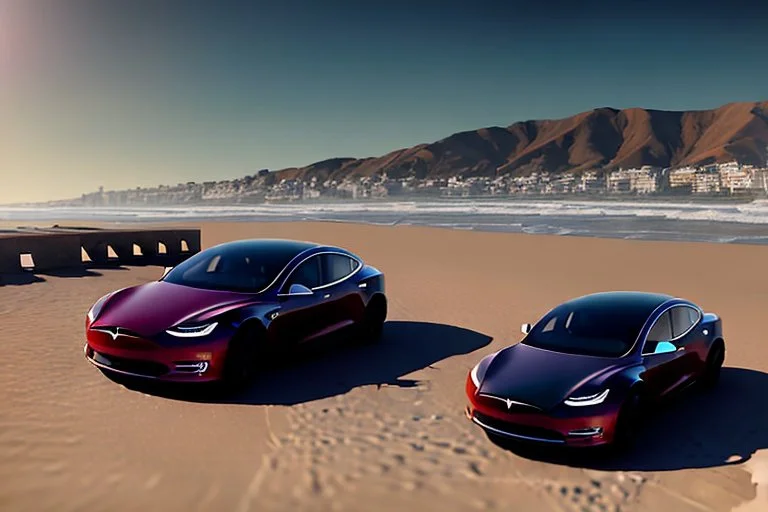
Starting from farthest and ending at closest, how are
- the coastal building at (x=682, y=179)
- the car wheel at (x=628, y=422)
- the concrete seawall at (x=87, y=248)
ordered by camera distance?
the coastal building at (x=682, y=179), the concrete seawall at (x=87, y=248), the car wheel at (x=628, y=422)

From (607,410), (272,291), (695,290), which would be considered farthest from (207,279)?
(695,290)

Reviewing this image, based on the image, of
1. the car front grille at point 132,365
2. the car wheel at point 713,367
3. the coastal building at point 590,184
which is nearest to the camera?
the car front grille at point 132,365

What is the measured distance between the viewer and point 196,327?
637cm

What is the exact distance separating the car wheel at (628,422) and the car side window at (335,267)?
13.2 feet

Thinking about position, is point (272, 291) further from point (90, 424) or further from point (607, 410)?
point (607, 410)

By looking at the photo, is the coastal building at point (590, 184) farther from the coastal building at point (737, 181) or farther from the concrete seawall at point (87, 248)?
the concrete seawall at point (87, 248)

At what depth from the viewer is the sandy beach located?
449 centimetres

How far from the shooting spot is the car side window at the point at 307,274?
7.67 meters

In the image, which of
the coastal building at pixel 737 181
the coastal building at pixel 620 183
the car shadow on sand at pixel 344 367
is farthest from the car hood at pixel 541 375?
the coastal building at pixel 620 183

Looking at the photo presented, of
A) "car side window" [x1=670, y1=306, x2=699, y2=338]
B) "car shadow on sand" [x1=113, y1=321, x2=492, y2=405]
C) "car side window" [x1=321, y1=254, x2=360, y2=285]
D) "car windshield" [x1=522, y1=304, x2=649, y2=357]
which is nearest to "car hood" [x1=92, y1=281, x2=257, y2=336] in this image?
"car shadow on sand" [x1=113, y1=321, x2=492, y2=405]

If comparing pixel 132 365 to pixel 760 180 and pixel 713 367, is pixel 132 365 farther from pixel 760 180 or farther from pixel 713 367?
pixel 760 180

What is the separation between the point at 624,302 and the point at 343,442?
3.23m

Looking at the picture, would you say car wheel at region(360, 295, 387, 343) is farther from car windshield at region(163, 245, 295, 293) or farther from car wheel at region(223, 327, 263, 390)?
car wheel at region(223, 327, 263, 390)

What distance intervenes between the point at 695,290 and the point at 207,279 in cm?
1103
